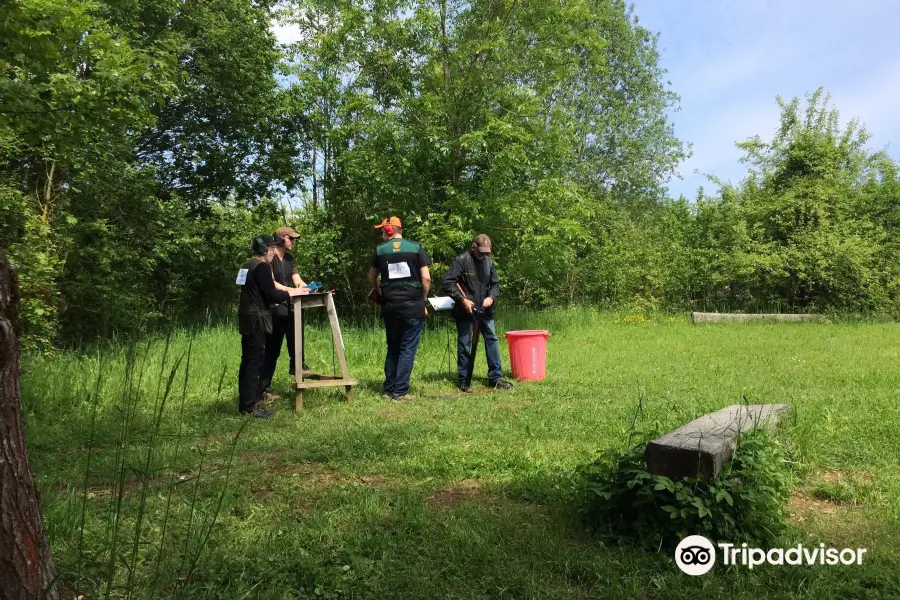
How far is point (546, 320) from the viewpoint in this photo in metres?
13.9

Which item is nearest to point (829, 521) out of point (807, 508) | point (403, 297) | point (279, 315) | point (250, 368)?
point (807, 508)

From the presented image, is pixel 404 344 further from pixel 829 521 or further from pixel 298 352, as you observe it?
pixel 829 521

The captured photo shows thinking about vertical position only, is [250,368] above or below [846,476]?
above

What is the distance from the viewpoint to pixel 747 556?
2551mm

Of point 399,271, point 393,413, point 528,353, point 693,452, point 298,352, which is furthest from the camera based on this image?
point 528,353

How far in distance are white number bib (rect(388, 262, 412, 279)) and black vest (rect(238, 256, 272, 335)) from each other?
1357 millimetres

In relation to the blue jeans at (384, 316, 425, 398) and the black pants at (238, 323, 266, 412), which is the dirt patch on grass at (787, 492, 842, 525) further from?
the black pants at (238, 323, 266, 412)

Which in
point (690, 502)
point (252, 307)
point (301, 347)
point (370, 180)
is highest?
point (370, 180)

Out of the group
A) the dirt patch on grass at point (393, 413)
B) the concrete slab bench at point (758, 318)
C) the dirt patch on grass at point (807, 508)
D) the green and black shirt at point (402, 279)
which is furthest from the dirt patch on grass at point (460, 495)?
the concrete slab bench at point (758, 318)

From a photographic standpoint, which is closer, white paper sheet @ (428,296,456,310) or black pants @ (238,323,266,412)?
black pants @ (238,323,266,412)

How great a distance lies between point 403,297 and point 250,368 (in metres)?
1.76

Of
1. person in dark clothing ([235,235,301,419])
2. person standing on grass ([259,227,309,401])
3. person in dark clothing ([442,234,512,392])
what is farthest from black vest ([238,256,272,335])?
person in dark clothing ([442,234,512,392])

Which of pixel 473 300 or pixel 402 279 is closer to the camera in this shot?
pixel 402 279

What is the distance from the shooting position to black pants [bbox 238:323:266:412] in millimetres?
5516
